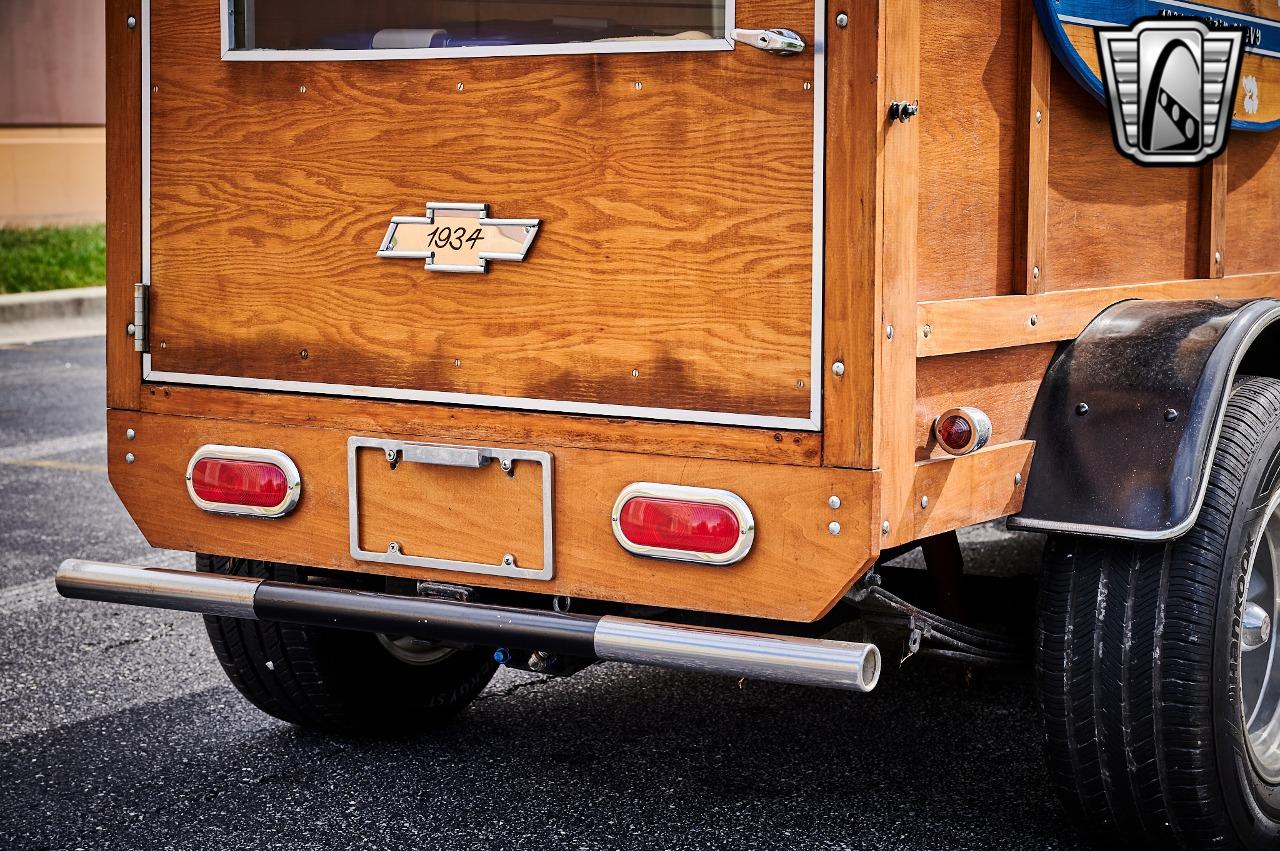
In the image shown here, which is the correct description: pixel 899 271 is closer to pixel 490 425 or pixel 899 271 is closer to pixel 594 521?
pixel 594 521

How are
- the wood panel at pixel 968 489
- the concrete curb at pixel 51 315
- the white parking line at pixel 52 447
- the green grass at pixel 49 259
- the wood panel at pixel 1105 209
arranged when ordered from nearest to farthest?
1. the wood panel at pixel 968 489
2. the wood panel at pixel 1105 209
3. the white parking line at pixel 52 447
4. the concrete curb at pixel 51 315
5. the green grass at pixel 49 259

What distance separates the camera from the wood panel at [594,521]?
2.98 meters

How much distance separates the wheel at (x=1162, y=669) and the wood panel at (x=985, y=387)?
28 centimetres

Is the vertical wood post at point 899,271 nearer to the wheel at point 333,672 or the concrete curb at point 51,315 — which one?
the wheel at point 333,672

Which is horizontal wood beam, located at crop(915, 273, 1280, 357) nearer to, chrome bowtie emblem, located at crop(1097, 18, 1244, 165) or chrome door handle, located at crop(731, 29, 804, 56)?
chrome bowtie emblem, located at crop(1097, 18, 1244, 165)

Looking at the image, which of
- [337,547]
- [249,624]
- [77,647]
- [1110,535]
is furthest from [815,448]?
[77,647]

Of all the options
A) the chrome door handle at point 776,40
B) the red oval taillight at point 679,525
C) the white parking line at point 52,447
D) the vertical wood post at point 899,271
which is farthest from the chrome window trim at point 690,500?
the white parking line at point 52,447

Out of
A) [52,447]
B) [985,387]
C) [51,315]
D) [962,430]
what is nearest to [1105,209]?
[985,387]

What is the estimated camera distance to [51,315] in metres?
13.2

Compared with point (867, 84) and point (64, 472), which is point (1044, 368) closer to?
point (867, 84)

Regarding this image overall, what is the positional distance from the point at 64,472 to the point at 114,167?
4297 mm

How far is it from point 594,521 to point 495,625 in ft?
0.92

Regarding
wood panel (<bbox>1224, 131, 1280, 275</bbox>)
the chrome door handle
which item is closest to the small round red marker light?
the chrome door handle

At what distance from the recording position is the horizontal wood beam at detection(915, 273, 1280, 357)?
304 cm
